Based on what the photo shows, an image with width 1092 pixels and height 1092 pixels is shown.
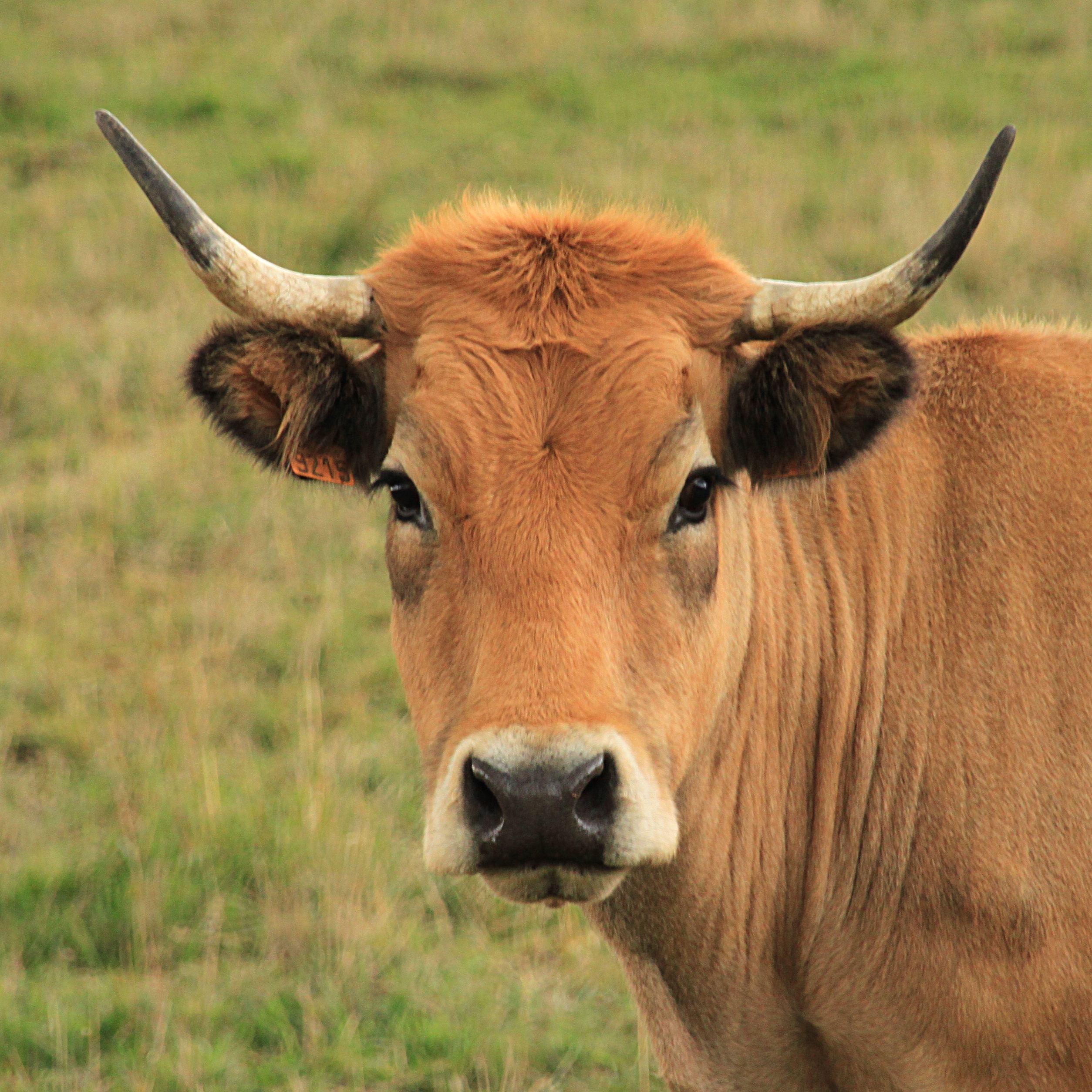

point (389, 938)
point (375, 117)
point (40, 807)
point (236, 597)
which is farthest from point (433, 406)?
point (375, 117)

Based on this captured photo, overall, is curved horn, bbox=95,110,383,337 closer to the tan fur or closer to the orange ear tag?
the tan fur

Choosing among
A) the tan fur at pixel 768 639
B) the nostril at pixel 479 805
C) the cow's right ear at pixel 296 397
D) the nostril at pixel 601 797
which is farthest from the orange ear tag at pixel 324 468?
the nostril at pixel 601 797

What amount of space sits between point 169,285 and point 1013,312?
6.02m

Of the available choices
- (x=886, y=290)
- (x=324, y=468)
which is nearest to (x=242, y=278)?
(x=324, y=468)

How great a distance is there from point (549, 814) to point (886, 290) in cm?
167

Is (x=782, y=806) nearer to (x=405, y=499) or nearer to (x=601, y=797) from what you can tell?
(x=601, y=797)

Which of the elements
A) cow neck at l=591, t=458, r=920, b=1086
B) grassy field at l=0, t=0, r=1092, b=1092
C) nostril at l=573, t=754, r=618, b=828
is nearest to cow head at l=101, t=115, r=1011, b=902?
nostril at l=573, t=754, r=618, b=828

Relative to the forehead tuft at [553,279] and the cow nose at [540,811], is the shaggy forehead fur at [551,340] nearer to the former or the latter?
the forehead tuft at [553,279]

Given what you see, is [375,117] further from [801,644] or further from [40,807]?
[801,644]

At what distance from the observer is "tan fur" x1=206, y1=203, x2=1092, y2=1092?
377cm

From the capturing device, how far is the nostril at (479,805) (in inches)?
134

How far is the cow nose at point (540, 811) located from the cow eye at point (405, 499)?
79 centimetres

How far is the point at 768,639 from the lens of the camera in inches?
177

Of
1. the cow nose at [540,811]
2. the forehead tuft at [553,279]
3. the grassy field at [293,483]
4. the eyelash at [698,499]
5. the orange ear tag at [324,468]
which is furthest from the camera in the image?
the grassy field at [293,483]
